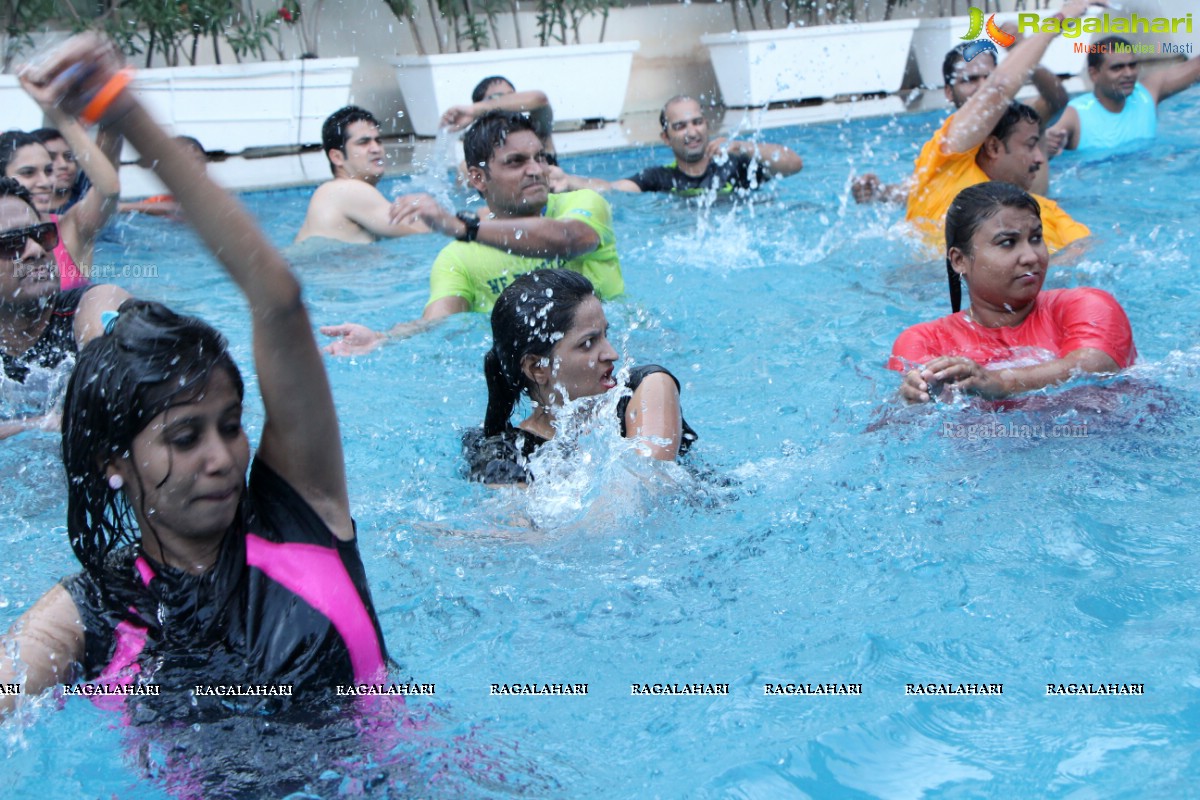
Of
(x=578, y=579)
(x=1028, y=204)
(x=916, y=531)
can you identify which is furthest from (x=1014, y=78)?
(x=578, y=579)

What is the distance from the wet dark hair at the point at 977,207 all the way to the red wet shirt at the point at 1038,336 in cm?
28

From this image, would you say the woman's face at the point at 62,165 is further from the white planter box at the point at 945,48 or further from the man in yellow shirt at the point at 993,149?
the white planter box at the point at 945,48

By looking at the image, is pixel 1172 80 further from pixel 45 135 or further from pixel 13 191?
pixel 13 191

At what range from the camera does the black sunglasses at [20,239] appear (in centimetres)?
443

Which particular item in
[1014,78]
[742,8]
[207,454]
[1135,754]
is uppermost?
[742,8]

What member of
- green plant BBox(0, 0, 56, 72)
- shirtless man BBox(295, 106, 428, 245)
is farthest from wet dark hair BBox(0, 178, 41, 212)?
green plant BBox(0, 0, 56, 72)

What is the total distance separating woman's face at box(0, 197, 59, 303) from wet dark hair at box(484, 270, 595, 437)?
1.87m

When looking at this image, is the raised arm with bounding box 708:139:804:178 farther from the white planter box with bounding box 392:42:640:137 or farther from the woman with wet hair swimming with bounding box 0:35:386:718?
the woman with wet hair swimming with bounding box 0:35:386:718

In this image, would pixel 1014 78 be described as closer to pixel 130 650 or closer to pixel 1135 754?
pixel 1135 754

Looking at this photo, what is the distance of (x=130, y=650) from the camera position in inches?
89.5

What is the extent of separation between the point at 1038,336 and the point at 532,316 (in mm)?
1879

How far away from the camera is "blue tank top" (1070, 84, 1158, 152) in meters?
9.45

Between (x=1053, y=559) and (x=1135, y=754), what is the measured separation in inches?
35.6

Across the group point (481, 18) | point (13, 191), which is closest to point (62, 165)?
point (13, 191)
